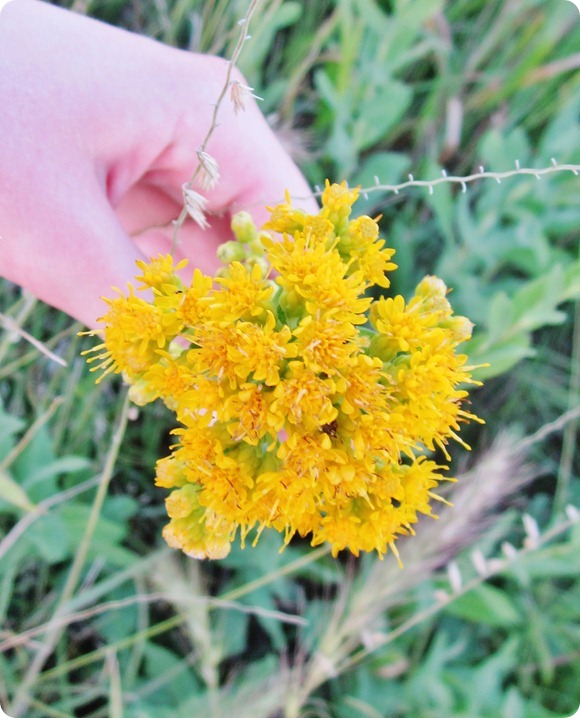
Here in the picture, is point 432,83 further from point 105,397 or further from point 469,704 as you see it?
point 469,704

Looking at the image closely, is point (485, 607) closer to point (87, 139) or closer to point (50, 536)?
point (50, 536)

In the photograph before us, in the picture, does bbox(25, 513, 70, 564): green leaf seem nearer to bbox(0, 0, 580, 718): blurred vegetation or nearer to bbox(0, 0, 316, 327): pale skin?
bbox(0, 0, 580, 718): blurred vegetation

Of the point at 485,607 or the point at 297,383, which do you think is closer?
the point at 297,383

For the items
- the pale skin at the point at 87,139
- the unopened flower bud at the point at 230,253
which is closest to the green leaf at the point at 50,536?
the pale skin at the point at 87,139

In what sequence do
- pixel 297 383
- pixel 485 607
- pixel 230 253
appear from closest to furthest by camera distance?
pixel 297 383 < pixel 230 253 < pixel 485 607

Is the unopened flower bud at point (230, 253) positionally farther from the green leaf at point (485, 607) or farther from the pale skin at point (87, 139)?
the green leaf at point (485, 607)

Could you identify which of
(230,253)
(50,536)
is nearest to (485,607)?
(50,536)
